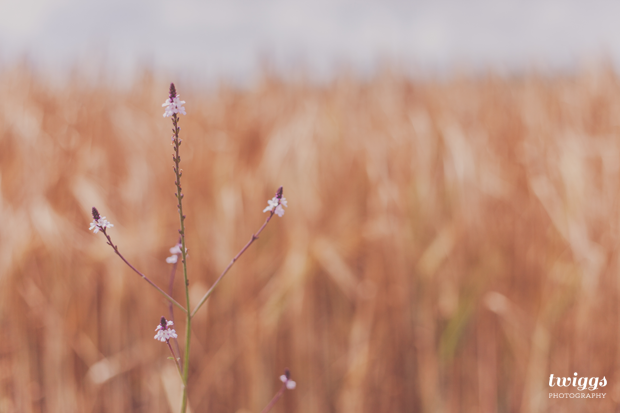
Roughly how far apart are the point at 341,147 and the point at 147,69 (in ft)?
4.20

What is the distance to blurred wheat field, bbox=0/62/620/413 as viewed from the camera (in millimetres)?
862

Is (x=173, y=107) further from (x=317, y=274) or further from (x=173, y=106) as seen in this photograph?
(x=317, y=274)

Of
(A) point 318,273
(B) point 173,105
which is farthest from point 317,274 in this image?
(B) point 173,105

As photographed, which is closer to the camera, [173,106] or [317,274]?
[173,106]

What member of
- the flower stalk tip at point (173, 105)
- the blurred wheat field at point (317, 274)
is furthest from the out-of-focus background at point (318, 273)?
the flower stalk tip at point (173, 105)

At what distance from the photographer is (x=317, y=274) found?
3.15 feet

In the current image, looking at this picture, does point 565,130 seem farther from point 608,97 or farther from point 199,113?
point 199,113

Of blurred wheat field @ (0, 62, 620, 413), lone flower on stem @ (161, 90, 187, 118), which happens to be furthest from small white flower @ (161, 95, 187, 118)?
blurred wheat field @ (0, 62, 620, 413)

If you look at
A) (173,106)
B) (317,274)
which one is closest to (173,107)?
(173,106)

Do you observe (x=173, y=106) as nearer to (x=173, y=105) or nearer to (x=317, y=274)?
(x=173, y=105)

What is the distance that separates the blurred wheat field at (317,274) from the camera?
33.9 inches

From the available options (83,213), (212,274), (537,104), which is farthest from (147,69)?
(537,104)

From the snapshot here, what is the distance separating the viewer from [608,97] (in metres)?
1.50

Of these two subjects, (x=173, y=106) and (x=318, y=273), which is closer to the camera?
(x=173, y=106)
